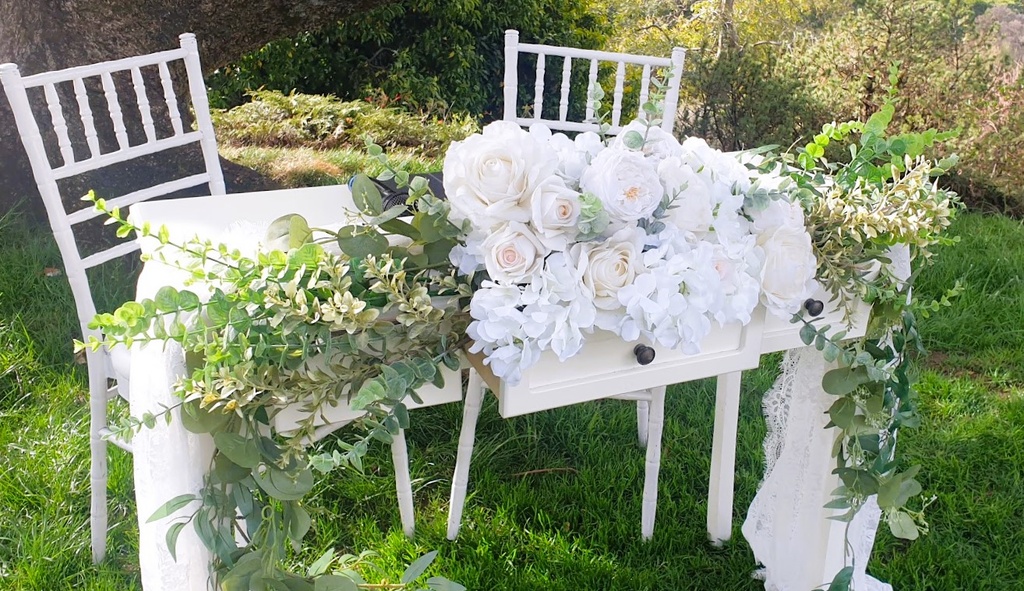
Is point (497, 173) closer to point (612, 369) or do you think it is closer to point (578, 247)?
point (578, 247)

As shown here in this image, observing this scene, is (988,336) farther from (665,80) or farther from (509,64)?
(665,80)

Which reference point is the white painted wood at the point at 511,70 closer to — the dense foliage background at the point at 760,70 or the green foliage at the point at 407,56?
the dense foliage background at the point at 760,70

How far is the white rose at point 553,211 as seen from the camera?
949 mm

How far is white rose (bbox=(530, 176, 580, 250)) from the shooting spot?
95 centimetres

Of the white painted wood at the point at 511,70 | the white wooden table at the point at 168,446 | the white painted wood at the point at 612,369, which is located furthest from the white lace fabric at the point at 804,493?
the white painted wood at the point at 511,70

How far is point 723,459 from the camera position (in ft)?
6.06

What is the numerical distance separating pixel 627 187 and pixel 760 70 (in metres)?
4.21

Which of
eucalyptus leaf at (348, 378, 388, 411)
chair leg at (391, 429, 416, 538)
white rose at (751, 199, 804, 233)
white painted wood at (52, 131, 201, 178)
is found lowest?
chair leg at (391, 429, 416, 538)

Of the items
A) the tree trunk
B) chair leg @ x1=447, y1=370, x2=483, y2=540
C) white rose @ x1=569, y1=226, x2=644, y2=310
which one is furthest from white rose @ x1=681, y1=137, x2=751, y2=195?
the tree trunk

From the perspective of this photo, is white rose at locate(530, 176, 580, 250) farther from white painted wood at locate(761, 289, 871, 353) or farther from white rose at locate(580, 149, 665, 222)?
white painted wood at locate(761, 289, 871, 353)

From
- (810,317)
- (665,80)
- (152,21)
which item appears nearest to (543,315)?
(665,80)

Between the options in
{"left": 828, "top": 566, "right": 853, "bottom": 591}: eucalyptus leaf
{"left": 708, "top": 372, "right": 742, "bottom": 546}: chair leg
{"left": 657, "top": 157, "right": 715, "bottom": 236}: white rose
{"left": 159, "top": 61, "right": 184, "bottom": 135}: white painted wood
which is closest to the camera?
{"left": 657, "top": 157, "right": 715, "bottom": 236}: white rose

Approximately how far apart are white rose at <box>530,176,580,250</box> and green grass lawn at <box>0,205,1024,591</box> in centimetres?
106

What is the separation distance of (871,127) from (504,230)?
600mm
